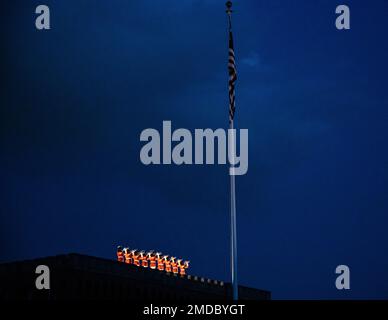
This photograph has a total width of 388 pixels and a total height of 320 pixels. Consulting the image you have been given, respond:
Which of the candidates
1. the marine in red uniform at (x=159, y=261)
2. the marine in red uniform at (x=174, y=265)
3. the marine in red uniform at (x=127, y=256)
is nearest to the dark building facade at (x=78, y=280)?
the marine in red uniform at (x=127, y=256)

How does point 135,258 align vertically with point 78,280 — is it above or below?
above

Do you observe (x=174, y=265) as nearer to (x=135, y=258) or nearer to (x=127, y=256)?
(x=135, y=258)

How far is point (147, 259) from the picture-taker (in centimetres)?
10100

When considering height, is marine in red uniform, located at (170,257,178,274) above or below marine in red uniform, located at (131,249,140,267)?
below

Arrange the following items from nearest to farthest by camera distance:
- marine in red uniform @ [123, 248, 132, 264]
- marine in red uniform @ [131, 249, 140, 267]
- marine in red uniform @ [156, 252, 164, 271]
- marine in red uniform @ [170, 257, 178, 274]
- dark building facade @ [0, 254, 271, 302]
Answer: dark building facade @ [0, 254, 271, 302] → marine in red uniform @ [123, 248, 132, 264] → marine in red uniform @ [131, 249, 140, 267] → marine in red uniform @ [156, 252, 164, 271] → marine in red uniform @ [170, 257, 178, 274]

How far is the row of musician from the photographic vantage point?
99.2 m

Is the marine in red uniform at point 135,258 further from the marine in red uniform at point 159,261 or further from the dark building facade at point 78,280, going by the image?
the dark building facade at point 78,280

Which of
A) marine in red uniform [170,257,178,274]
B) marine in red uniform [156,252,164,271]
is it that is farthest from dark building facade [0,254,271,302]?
marine in red uniform [170,257,178,274]

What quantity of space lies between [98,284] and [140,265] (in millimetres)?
16126

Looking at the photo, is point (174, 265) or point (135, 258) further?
point (174, 265)

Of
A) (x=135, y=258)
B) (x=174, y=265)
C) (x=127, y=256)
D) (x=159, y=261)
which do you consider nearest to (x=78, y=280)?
(x=127, y=256)

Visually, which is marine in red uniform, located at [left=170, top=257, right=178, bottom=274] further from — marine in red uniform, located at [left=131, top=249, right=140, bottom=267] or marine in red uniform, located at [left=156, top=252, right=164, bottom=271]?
marine in red uniform, located at [left=131, top=249, right=140, bottom=267]

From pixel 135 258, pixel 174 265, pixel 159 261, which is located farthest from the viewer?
pixel 174 265
